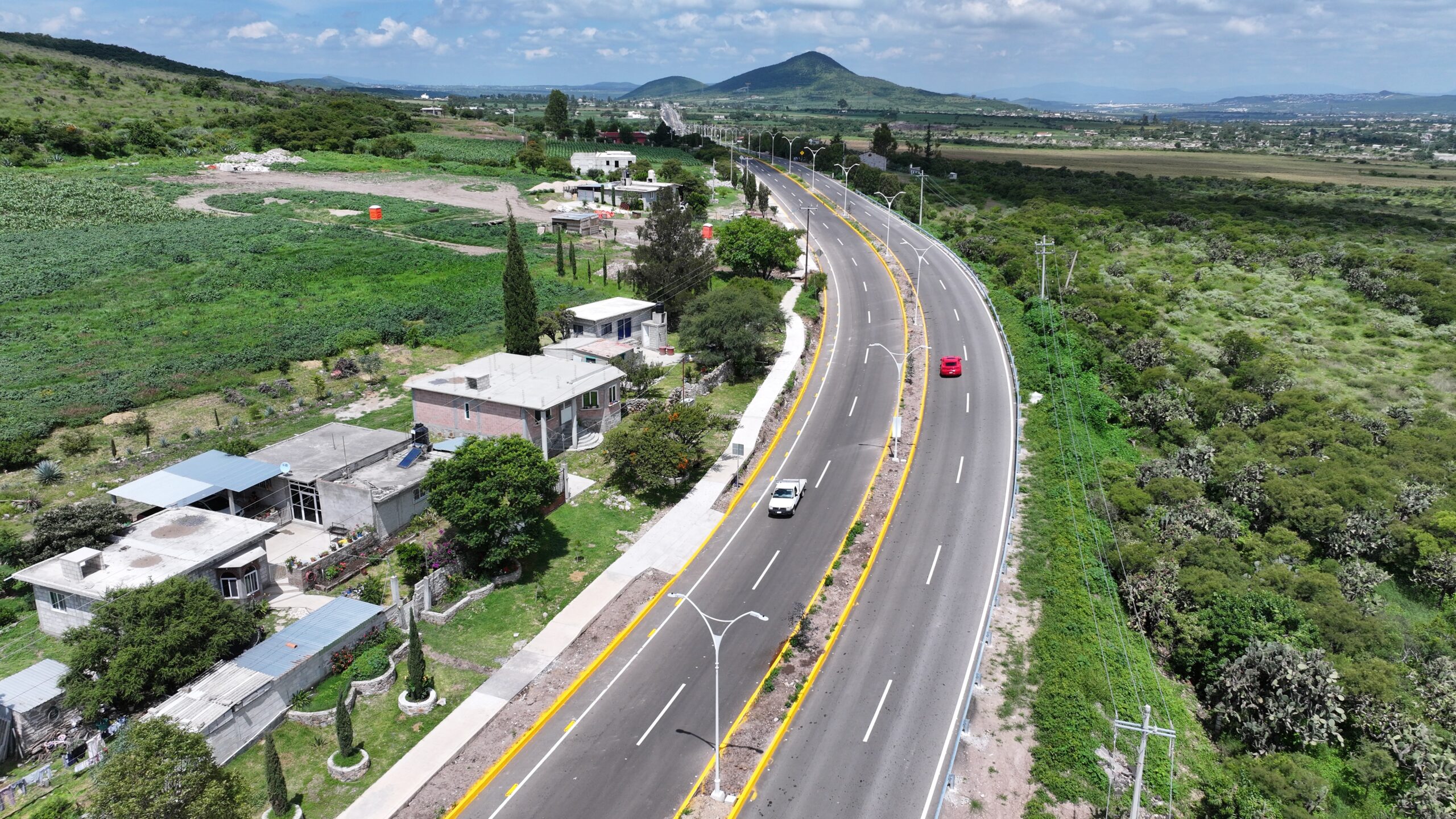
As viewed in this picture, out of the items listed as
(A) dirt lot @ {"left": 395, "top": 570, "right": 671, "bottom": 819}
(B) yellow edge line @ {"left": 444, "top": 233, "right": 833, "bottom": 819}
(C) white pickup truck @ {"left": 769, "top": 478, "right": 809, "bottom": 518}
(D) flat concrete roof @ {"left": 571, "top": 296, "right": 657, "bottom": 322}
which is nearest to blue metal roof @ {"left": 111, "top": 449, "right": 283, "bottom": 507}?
(A) dirt lot @ {"left": 395, "top": 570, "right": 671, "bottom": 819}

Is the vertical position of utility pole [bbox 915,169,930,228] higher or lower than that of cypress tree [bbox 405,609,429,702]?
higher

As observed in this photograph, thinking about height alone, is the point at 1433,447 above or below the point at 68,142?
below

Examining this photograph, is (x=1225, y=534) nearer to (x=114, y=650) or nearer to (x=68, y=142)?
(x=114, y=650)

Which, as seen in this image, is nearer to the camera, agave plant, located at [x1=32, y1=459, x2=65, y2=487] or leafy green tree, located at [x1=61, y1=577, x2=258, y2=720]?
leafy green tree, located at [x1=61, y1=577, x2=258, y2=720]

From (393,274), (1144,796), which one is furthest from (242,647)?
(393,274)

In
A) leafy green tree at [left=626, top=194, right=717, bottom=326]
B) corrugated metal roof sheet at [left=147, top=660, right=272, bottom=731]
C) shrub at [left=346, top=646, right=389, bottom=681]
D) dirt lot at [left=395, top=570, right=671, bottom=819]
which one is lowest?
dirt lot at [left=395, top=570, right=671, bottom=819]

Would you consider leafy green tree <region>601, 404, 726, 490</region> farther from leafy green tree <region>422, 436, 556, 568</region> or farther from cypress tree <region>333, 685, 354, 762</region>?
cypress tree <region>333, 685, 354, 762</region>
